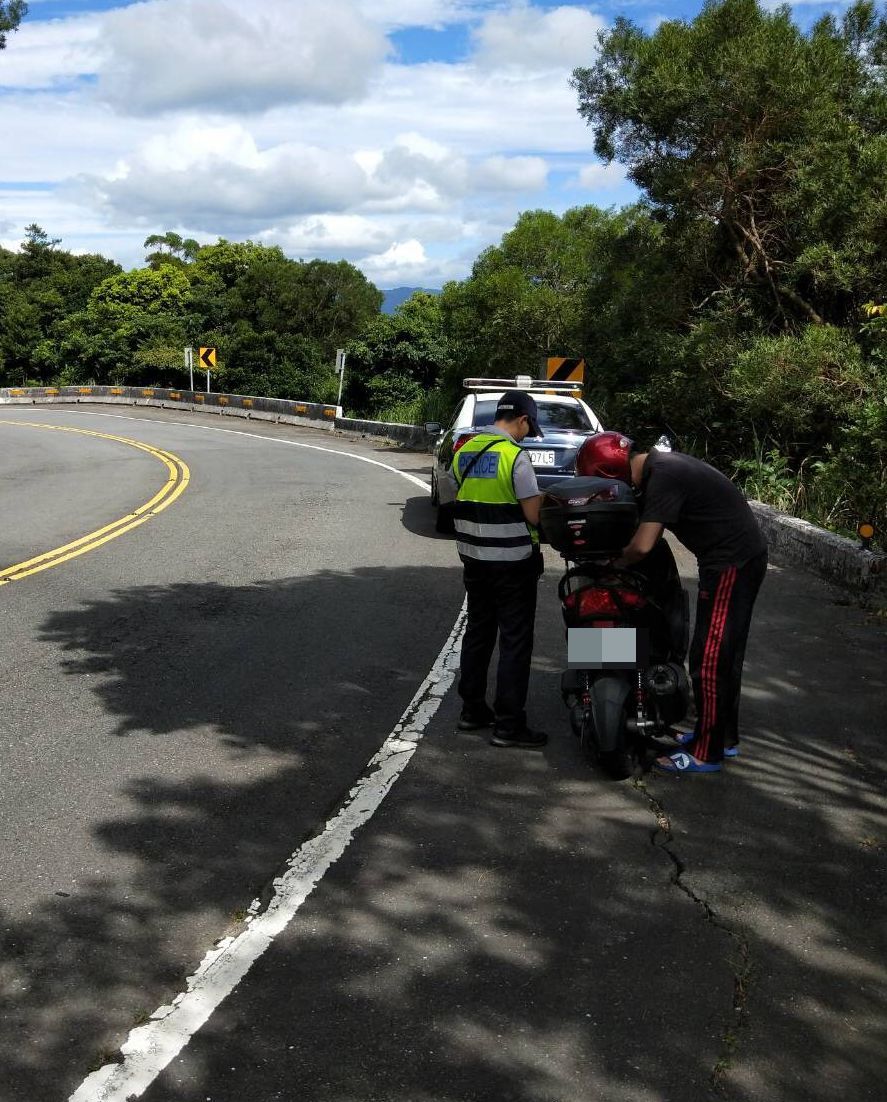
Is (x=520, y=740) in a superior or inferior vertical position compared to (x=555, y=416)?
inferior

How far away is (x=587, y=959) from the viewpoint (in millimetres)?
3982

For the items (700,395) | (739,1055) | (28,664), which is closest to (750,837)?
(739,1055)

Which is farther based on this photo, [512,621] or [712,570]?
[512,621]

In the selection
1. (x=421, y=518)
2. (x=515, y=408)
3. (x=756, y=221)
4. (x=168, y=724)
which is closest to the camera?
(x=515, y=408)

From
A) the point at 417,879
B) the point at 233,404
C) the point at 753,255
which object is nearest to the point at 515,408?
the point at 417,879

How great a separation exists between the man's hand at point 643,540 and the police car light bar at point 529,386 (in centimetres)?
945

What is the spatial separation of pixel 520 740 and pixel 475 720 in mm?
376

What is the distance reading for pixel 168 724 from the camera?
6488mm

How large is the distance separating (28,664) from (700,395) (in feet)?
37.8

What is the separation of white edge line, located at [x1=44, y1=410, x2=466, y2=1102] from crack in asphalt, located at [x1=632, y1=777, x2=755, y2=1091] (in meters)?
1.27

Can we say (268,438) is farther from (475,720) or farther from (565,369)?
(475,720)

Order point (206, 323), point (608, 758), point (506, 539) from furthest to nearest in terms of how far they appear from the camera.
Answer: point (206, 323) → point (506, 539) → point (608, 758)

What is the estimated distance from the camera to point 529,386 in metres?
15.3

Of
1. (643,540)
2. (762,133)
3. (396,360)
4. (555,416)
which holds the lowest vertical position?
(643,540)
